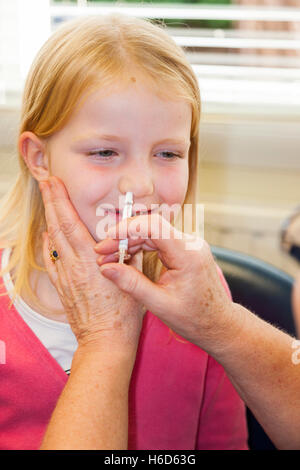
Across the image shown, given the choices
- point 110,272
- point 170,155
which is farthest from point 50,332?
point 170,155

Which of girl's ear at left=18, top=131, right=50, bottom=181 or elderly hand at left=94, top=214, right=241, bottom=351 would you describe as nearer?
elderly hand at left=94, top=214, right=241, bottom=351

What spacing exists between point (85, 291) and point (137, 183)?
0.20m

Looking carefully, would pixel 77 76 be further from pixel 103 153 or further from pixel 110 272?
pixel 110 272

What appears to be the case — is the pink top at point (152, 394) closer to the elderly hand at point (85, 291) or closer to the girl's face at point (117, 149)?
the elderly hand at point (85, 291)

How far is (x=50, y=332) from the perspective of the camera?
36.9 inches

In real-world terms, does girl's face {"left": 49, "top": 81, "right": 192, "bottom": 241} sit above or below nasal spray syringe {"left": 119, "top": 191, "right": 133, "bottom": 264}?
above

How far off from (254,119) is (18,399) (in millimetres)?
1287

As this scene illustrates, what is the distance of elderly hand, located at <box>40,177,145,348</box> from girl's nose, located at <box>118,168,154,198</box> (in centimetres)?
10

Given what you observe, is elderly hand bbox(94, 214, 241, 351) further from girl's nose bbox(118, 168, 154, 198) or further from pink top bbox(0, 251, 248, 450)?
pink top bbox(0, 251, 248, 450)

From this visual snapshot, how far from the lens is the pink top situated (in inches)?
35.4

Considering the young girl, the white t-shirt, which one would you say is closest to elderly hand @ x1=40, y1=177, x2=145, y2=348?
the young girl

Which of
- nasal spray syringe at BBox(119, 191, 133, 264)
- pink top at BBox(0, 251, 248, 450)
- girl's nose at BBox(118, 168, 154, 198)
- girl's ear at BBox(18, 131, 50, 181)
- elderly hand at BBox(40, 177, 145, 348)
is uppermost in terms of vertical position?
girl's ear at BBox(18, 131, 50, 181)

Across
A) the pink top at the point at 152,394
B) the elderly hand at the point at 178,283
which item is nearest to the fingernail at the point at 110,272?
the elderly hand at the point at 178,283

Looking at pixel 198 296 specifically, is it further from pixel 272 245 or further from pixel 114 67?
pixel 272 245
